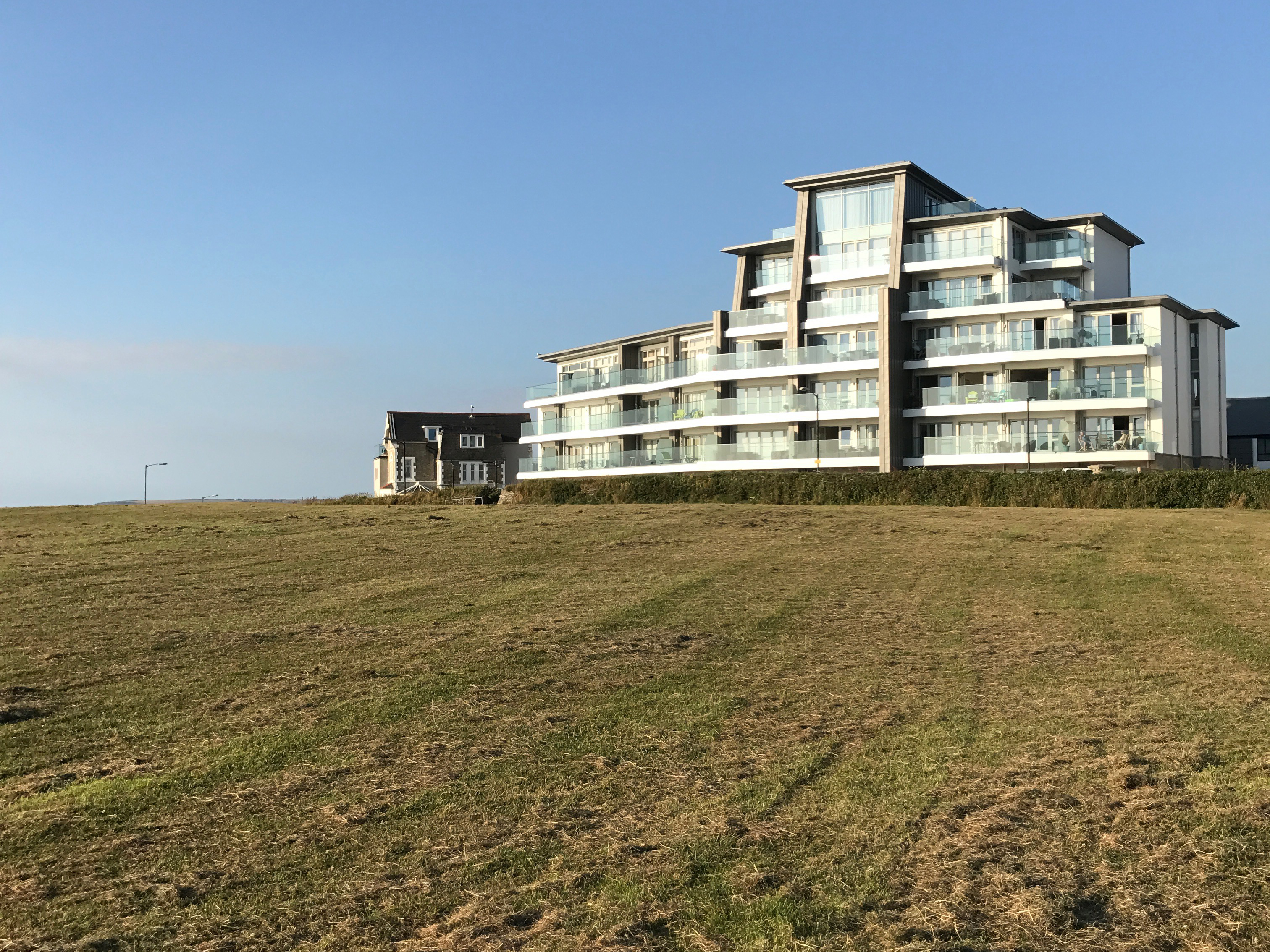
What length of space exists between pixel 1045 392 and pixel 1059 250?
930 cm

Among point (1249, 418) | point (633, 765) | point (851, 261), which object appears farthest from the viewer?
point (1249, 418)

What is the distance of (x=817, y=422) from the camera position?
6228 centimetres

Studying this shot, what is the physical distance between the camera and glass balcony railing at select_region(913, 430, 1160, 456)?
51.8 meters

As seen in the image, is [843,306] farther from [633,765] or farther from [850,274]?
[633,765]

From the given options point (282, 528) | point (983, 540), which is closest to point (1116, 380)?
point (983, 540)

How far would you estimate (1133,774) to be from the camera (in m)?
7.72

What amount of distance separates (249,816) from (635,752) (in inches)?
112

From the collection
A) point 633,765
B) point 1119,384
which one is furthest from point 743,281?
point 633,765

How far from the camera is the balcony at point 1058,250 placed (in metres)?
57.9

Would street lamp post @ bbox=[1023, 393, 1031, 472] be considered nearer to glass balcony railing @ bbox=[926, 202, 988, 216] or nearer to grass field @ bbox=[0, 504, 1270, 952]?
glass balcony railing @ bbox=[926, 202, 988, 216]

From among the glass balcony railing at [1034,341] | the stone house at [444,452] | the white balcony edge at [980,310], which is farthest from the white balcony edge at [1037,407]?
the stone house at [444,452]

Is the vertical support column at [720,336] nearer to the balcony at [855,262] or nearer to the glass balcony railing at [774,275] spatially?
the glass balcony railing at [774,275]

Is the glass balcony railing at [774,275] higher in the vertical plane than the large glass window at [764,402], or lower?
higher

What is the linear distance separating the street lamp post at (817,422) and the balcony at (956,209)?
11330 millimetres
